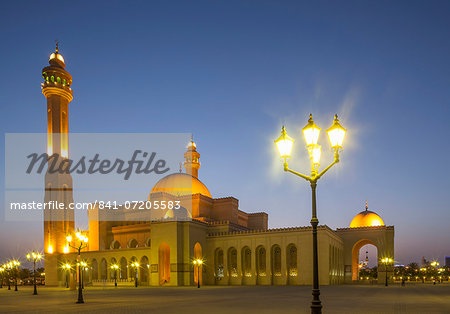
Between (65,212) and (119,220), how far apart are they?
840 centimetres

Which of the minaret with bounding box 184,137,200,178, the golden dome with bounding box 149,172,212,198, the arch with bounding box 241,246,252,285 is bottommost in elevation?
the arch with bounding box 241,246,252,285

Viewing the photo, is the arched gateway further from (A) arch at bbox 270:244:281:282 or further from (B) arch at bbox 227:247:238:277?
(B) arch at bbox 227:247:238:277

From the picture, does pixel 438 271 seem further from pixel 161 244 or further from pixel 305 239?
pixel 161 244

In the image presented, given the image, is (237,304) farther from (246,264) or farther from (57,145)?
(57,145)

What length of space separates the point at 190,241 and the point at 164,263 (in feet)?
16.3

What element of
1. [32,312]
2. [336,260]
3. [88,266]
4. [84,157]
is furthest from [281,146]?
[88,266]

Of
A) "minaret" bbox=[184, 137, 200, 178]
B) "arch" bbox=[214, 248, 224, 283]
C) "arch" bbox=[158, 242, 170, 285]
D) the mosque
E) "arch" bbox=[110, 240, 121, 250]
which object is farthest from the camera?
"minaret" bbox=[184, 137, 200, 178]

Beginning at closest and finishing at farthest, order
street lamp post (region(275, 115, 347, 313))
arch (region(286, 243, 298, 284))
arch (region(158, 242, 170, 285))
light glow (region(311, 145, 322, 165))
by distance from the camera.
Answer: street lamp post (region(275, 115, 347, 313))
light glow (region(311, 145, 322, 165))
arch (region(286, 243, 298, 284))
arch (region(158, 242, 170, 285))

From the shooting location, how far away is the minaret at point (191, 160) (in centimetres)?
6912

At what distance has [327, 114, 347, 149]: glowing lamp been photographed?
1037 centimetres

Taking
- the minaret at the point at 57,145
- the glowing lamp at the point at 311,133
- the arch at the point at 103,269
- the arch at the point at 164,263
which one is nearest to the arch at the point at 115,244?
the arch at the point at 103,269

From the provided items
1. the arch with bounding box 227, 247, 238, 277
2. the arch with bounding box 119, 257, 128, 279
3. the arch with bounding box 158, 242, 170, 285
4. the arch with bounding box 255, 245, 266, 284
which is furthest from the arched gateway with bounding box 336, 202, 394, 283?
the arch with bounding box 119, 257, 128, 279

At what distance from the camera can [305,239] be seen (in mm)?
46469

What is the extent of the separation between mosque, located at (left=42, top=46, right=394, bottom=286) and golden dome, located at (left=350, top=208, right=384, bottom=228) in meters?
0.15
